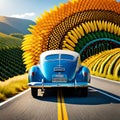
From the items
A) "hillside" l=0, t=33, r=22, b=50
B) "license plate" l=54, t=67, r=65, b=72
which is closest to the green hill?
"hillside" l=0, t=33, r=22, b=50

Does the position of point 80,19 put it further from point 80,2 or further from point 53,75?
point 53,75

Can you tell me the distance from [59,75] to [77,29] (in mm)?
35495

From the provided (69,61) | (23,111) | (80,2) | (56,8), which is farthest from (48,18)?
(23,111)

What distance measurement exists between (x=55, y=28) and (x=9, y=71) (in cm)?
3320

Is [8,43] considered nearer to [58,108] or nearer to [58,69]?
[58,69]

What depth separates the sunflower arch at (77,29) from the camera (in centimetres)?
4126

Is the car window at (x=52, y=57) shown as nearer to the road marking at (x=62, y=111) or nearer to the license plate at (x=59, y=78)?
the license plate at (x=59, y=78)

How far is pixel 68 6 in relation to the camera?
150ft

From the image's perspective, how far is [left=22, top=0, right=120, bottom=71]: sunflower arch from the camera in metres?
41.3

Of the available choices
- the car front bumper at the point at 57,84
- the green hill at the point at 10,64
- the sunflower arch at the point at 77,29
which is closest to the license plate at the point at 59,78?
the car front bumper at the point at 57,84

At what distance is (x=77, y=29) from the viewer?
1928 inches

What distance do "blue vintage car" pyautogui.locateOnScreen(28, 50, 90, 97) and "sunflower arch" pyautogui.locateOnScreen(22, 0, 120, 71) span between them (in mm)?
23076

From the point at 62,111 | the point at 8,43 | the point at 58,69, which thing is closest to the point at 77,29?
the point at 58,69

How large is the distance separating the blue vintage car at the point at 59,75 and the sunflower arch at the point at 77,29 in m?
23.1
